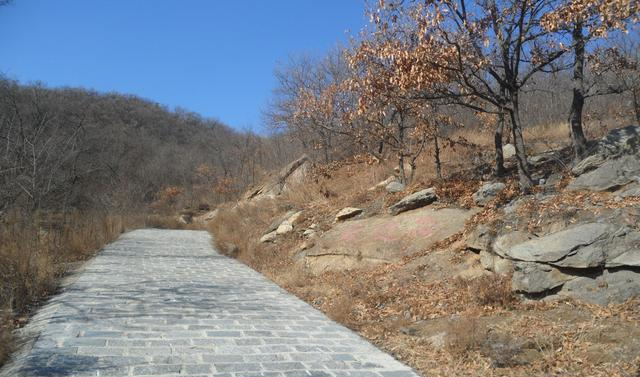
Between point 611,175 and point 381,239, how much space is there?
431 centimetres

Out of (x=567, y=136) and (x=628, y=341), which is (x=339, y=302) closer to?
(x=628, y=341)

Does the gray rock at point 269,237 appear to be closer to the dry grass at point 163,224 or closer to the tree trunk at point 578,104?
the tree trunk at point 578,104

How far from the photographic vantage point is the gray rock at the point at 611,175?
25.9 ft

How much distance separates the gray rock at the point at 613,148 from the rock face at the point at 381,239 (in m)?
2.11

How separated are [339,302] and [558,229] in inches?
127

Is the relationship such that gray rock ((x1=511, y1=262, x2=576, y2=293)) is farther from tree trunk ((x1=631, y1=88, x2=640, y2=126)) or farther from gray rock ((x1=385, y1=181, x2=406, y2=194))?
tree trunk ((x1=631, y1=88, x2=640, y2=126))

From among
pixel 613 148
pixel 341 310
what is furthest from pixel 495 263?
pixel 613 148

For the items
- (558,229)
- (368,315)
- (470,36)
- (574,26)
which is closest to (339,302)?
(368,315)

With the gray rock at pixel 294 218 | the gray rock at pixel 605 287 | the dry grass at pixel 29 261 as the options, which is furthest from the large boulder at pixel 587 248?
the gray rock at pixel 294 218

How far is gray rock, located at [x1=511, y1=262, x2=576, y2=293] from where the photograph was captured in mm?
6543

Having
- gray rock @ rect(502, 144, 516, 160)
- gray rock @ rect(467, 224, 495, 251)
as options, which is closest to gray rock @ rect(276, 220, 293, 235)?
gray rock @ rect(502, 144, 516, 160)

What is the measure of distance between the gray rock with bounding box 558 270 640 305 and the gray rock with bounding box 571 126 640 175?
295 centimetres

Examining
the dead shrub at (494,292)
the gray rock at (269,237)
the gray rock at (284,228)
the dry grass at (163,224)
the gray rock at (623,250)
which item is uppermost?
the dry grass at (163,224)

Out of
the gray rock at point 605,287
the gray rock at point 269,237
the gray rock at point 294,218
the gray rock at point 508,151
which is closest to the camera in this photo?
the gray rock at point 605,287
